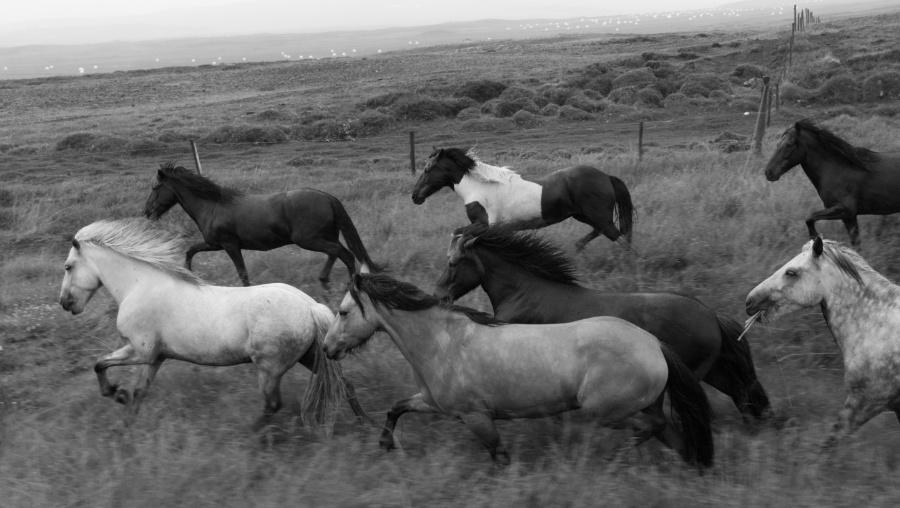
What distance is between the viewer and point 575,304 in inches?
220

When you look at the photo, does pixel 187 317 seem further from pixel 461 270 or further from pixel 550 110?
pixel 550 110

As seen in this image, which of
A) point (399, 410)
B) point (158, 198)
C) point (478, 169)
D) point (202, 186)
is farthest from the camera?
point (478, 169)

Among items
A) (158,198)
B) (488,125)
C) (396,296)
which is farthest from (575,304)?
(488,125)

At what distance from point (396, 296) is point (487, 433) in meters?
1.03

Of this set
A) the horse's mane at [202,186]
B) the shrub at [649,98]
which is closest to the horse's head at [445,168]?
the horse's mane at [202,186]

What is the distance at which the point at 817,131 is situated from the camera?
8.60m

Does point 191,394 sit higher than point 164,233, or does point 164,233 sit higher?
point 164,233

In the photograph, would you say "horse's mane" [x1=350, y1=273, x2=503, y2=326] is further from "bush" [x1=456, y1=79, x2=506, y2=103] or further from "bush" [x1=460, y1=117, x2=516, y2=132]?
"bush" [x1=456, y1=79, x2=506, y2=103]

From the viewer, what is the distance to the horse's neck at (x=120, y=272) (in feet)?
20.1

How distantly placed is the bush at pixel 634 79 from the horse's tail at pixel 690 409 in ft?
103

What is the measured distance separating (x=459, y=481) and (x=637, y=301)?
1.80 metres

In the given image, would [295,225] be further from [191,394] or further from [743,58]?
[743,58]

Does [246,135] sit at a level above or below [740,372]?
below

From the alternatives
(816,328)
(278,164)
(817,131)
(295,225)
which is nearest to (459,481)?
(816,328)
